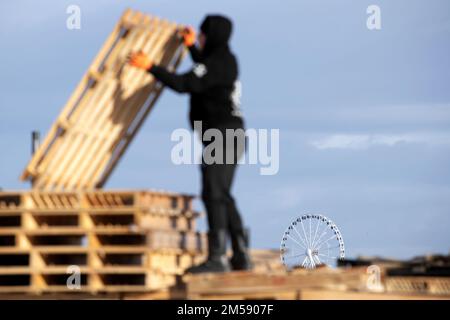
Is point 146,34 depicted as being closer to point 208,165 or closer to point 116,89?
point 116,89

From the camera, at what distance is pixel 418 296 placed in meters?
10.9

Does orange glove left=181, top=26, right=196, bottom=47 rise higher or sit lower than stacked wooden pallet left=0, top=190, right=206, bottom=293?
higher

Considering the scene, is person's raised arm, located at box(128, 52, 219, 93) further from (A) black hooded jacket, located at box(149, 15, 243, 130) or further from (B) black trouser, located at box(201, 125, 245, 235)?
(B) black trouser, located at box(201, 125, 245, 235)

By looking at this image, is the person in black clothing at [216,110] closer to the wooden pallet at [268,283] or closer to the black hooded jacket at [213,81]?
the black hooded jacket at [213,81]

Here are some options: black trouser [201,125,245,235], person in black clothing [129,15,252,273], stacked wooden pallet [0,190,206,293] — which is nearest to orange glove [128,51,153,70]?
person in black clothing [129,15,252,273]

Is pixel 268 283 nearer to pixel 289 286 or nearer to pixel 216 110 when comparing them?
pixel 289 286

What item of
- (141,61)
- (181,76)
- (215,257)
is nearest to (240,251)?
(215,257)

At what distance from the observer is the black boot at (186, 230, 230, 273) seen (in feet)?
35.9

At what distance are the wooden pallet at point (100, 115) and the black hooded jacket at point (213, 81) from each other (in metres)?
0.98

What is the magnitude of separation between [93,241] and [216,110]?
6.63ft

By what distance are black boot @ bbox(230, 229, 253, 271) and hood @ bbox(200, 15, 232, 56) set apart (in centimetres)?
210

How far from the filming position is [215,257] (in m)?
11.0

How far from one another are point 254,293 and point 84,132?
10.0ft
